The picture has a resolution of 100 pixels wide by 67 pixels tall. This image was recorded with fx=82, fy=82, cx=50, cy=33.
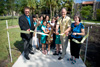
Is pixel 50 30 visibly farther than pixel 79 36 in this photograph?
Yes

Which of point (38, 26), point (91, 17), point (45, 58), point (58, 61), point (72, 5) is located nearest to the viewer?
point (58, 61)

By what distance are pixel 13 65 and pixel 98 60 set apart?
3.52 meters

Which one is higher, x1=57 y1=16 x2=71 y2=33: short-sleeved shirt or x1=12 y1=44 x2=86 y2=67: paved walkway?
x1=57 y1=16 x2=71 y2=33: short-sleeved shirt

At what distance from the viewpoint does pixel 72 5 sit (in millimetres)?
35031

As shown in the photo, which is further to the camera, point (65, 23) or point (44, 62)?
point (44, 62)

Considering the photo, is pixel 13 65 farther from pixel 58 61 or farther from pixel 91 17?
pixel 91 17

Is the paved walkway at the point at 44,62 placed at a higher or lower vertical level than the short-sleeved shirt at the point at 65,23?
lower

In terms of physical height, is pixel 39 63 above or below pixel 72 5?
below

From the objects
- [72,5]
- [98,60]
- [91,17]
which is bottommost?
[98,60]

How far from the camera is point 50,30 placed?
12.3 ft

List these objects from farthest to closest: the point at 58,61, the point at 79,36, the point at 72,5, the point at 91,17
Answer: the point at 72,5 → the point at 91,17 → the point at 58,61 → the point at 79,36

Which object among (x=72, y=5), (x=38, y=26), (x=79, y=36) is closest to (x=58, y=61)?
(x=79, y=36)

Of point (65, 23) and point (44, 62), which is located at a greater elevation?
point (65, 23)

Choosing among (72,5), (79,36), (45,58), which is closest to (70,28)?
(79,36)
